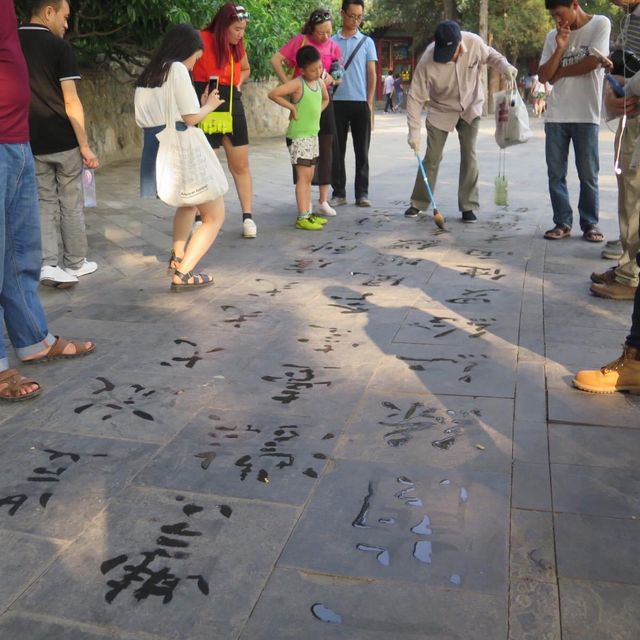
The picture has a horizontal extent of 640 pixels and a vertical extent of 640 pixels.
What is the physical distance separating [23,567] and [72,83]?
331 centimetres

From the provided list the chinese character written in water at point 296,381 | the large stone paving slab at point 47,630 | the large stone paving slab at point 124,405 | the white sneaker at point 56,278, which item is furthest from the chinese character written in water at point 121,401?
the white sneaker at point 56,278

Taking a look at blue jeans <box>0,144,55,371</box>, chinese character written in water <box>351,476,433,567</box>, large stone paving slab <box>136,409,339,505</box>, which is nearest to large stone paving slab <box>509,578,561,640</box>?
chinese character written in water <box>351,476,433,567</box>

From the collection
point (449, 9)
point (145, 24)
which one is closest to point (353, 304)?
point (145, 24)

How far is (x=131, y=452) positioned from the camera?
9.09 ft

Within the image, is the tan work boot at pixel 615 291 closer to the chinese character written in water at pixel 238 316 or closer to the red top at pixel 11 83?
the chinese character written in water at pixel 238 316

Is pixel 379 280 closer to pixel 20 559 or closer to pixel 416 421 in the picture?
pixel 416 421

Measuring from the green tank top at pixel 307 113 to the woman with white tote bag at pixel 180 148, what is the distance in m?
1.63

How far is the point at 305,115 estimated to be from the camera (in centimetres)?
642

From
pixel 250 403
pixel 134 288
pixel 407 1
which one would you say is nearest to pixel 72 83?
pixel 134 288

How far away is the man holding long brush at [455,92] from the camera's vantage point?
21.0 ft

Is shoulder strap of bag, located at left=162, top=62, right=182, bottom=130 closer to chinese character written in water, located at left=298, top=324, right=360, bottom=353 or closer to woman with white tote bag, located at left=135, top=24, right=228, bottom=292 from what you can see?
woman with white tote bag, located at left=135, top=24, right=228, bottom=292

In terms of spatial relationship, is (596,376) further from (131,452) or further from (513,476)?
(131,452)

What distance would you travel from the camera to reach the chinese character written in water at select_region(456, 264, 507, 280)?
5.02 metres

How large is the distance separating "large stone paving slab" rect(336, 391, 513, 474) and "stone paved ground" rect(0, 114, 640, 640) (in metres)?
0.01
